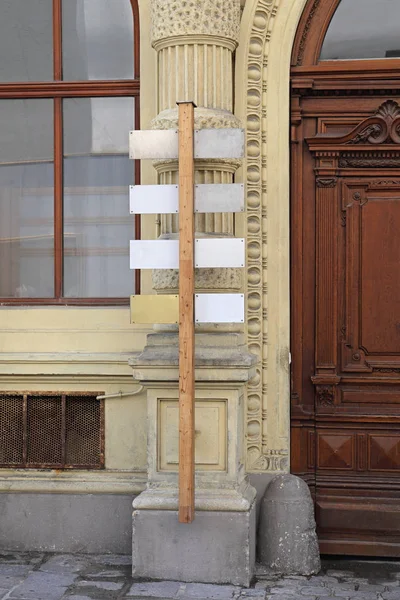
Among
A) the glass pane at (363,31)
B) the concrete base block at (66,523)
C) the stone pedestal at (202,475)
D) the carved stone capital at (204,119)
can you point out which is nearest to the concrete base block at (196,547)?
the stone pedestal at (202,475)

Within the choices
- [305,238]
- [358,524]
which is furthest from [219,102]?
[358,524]

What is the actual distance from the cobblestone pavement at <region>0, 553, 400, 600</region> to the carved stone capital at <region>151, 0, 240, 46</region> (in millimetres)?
3451

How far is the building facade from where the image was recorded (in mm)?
7266

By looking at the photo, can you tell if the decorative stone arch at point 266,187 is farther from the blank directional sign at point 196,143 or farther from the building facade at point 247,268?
the blank directional sign at point 196,143

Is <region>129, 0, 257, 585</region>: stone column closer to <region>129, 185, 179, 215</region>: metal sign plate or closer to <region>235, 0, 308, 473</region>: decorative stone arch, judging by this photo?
<region>235, 0, 308, 473</region>: decorative stone arch

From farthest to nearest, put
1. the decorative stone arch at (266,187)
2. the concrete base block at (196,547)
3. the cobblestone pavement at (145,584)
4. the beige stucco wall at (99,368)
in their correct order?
1. the beige stucco wall at (99,368)
2. the decorative stone arch at (266,187)
3. the concrete base block at (196,547)
4. the cobblestone pavement at (145,584)

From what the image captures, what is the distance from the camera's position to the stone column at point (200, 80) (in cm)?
687

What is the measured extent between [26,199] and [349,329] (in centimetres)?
244

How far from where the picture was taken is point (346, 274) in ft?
24.2

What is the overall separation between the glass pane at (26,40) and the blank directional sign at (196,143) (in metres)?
1.50

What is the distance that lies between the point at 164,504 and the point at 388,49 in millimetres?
3381

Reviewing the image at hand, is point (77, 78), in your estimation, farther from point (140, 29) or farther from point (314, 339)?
point (314, 339)

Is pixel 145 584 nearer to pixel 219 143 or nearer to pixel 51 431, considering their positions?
pixel 51 431

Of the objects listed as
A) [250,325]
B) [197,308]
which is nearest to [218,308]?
[197,308]
